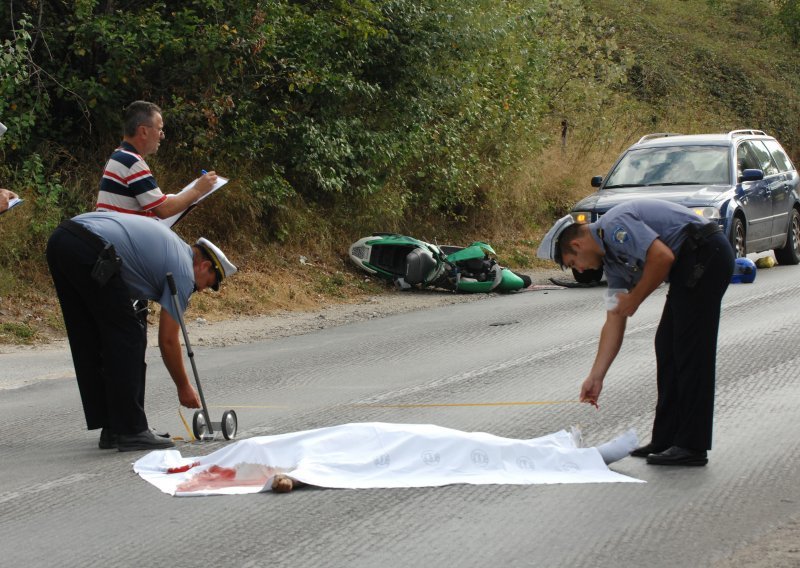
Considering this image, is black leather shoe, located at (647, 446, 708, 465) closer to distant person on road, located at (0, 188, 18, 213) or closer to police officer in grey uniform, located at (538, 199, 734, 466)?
police officer in grey uniform, located at (538, 199, 734, 466)

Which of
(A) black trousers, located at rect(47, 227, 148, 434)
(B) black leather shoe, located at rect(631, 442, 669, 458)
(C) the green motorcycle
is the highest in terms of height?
(A) black trousers, located at rect(47, 227, 148, 434)

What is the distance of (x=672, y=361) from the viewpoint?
6734mm

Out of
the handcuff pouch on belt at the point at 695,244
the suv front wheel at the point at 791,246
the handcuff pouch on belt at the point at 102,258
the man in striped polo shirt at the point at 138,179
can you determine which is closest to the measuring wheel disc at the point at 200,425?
the handcuff pouch on belt at the point at 102,258

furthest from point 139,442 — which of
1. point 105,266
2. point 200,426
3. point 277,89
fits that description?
point 277,89

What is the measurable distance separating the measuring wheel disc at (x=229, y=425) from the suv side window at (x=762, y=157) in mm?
13615

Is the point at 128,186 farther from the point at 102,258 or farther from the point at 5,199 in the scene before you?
the point at 102,258

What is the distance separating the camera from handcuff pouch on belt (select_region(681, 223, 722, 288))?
6414 millimetres

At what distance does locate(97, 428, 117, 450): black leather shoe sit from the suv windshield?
12.1 metres

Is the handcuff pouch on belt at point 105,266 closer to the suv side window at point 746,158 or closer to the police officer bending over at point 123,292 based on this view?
the police officer bending over at point 123,292

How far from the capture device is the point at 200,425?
7.51 meters

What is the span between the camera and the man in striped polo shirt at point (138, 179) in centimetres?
785

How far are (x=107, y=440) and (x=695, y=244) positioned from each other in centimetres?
364

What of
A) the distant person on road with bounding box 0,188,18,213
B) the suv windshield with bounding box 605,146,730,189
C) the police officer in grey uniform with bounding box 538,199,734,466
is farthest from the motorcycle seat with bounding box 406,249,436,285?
the police officer in grey uniform with bounding box 538,199,734,466

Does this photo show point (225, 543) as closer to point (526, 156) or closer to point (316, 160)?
point (316, 160)
